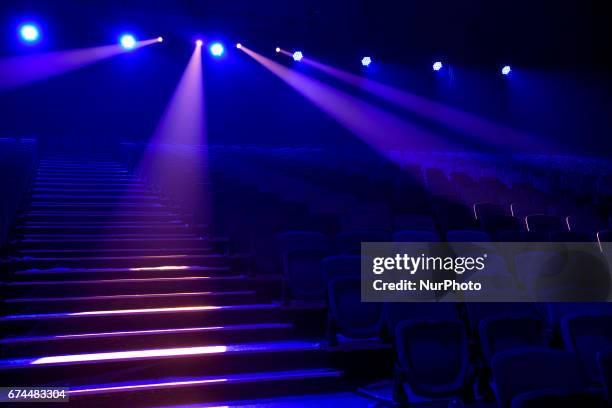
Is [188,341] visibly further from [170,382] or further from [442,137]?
[442,137]

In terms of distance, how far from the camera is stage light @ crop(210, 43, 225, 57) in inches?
452

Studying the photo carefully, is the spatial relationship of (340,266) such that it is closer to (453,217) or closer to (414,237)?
(414,237)

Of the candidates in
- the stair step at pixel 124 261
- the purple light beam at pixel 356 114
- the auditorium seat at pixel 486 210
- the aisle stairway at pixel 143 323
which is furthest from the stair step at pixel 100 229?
the purple light beam at pixel 356 114

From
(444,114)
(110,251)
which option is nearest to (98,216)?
(110,251)

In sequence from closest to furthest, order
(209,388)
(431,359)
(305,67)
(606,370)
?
(606,370) → (431,359) → (209,388) → (305,67)

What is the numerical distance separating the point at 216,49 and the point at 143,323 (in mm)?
9244

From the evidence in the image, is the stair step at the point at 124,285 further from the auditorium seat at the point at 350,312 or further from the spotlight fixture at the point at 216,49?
the spotlight fixture at the point at 216,49

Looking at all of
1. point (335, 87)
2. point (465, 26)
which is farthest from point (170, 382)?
point (335, 87)

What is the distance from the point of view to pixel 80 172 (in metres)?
7.48

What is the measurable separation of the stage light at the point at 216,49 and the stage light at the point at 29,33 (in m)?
3.31

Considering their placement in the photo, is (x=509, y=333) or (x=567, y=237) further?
(x=567, y=237)

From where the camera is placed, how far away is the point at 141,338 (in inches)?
121

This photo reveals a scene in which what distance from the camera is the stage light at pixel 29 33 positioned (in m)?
9.93

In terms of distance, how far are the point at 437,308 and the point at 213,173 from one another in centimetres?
445
